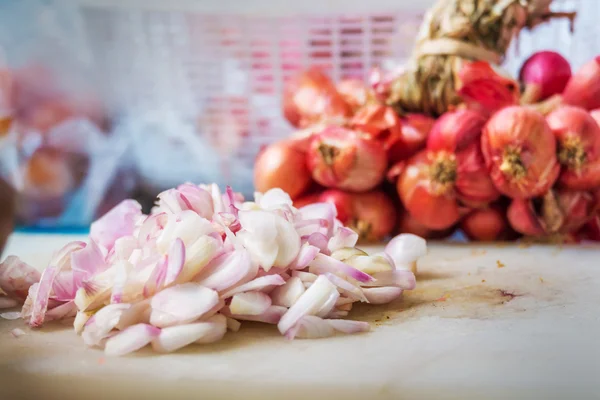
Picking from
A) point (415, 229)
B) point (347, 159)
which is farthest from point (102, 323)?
point (415, 229)

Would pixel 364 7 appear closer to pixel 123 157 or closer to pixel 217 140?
pixel 217 140

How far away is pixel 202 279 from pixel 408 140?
50cm

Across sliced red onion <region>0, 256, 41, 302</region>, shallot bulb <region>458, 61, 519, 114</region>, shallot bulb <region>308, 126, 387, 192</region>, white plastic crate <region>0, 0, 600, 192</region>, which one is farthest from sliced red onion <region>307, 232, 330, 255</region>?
white plastic crate <region>0, 0, 600, 192</region>

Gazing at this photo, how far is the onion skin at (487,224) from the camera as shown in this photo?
2.69 feet

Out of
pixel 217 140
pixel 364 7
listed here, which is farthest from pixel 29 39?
pixel 364 7

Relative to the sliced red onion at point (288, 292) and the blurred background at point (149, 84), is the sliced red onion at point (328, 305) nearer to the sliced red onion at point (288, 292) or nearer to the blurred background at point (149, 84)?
the sliced red onion at point (288, 292)

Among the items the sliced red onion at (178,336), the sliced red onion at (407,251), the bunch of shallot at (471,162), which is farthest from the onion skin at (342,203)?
the sliced red onion at (178,336)

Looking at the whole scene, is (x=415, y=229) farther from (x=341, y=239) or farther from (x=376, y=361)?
(x=376, y=361)

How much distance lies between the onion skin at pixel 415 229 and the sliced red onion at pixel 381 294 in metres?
0.40

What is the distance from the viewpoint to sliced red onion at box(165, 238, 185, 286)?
38 cm

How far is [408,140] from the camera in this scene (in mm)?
832

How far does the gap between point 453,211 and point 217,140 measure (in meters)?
0.75

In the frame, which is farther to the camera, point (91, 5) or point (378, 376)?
point (91, 5)

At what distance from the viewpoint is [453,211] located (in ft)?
2.62
